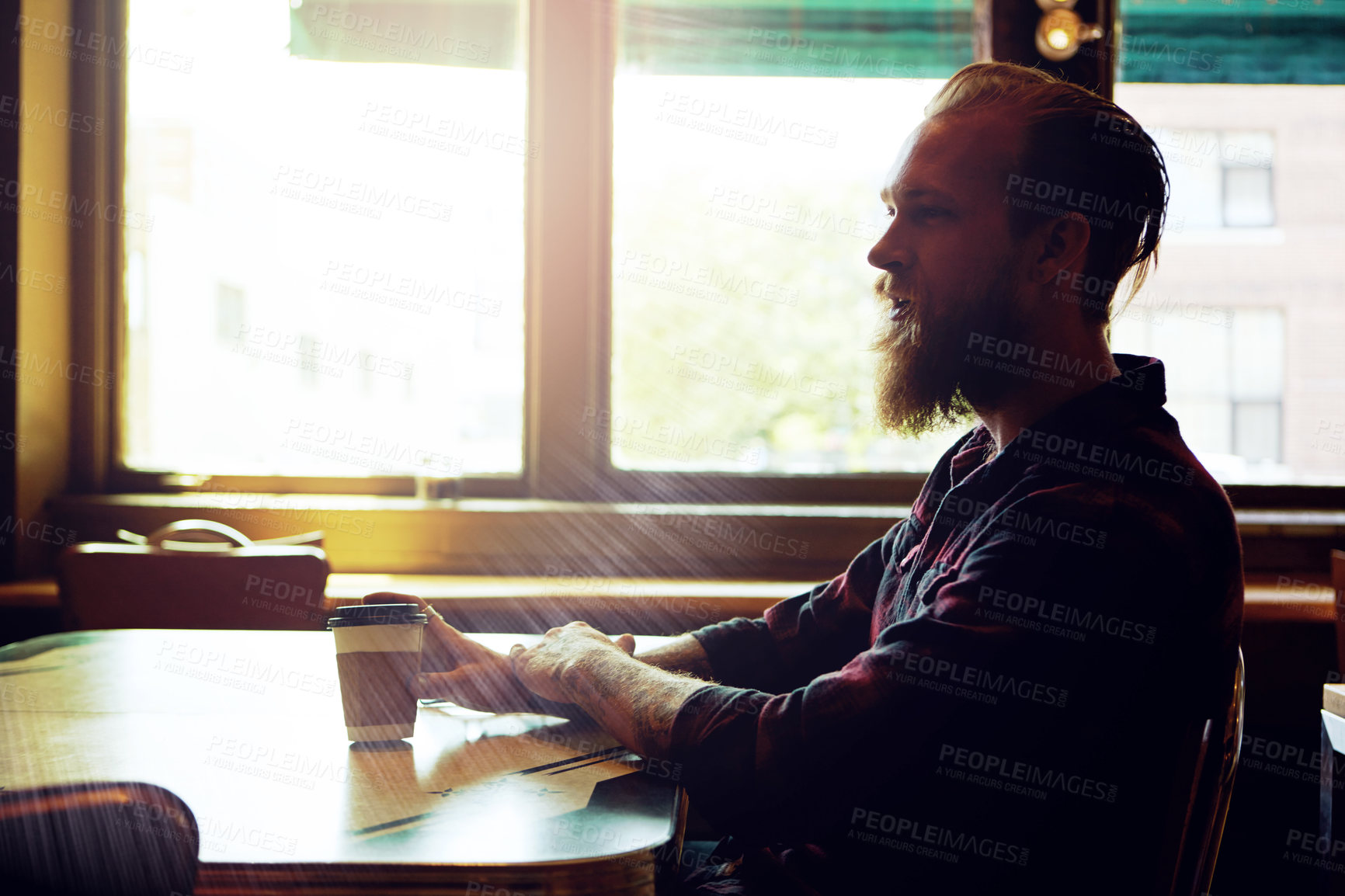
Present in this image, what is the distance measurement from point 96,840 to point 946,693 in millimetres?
693

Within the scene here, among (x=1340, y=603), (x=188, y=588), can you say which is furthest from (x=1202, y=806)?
(x=188, y=588)

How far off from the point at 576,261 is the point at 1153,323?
78.3 inches

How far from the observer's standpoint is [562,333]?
10.5ft

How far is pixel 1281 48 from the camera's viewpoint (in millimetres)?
3318

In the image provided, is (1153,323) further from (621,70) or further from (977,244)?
(977,244)

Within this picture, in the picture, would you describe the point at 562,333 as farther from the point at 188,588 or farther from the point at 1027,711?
the point at 1027,711

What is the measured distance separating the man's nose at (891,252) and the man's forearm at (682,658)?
1.85ft

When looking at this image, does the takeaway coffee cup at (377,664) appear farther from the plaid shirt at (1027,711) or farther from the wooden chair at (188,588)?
the wooden chair at (188,588)

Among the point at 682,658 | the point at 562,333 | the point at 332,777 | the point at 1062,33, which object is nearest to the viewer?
the point at 332,777

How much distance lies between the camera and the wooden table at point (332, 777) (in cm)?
71

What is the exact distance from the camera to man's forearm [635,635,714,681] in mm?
1304

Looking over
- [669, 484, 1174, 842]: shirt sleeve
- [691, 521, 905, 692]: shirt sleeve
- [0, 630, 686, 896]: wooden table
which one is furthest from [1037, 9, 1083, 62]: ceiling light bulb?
[0, 630, 686, 896]: wooden table

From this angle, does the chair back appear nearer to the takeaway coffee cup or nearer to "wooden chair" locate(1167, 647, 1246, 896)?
"wooden chair" locate(1167, 647, 1246, 896)

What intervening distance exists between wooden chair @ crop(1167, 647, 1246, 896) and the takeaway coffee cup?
2.34 feet
